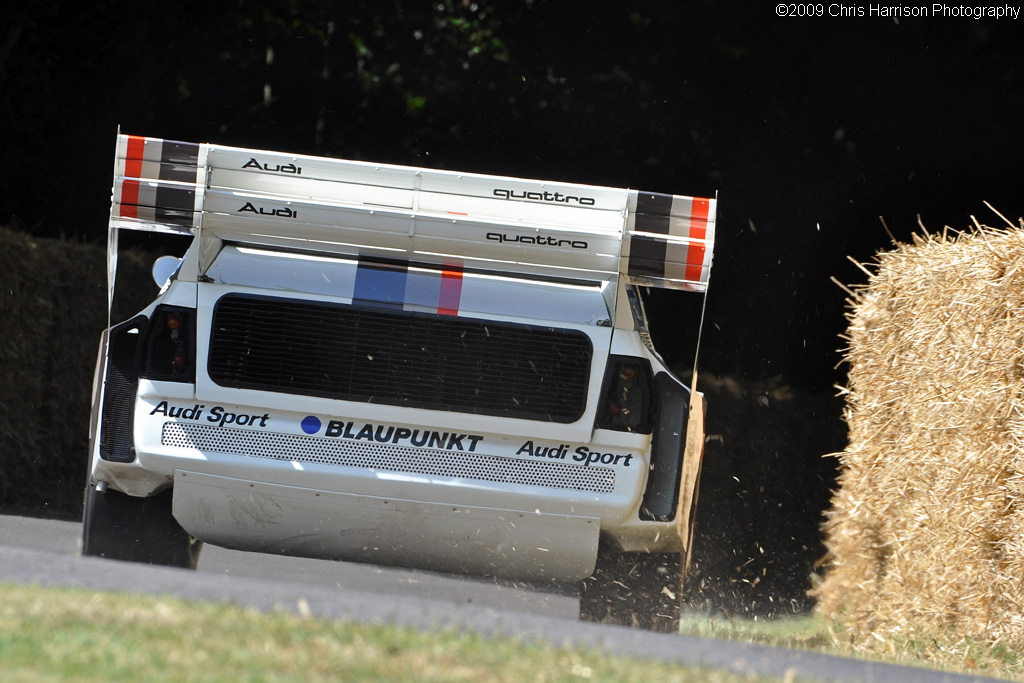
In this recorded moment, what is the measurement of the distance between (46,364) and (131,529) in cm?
471

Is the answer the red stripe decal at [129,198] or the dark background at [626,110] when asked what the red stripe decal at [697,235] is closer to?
the red stripe decal at [129,198]

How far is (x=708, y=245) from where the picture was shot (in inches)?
229

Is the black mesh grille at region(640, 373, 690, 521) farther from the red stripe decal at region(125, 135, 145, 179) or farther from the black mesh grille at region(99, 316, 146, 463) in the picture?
the red stripe decal at region(125, 135, 145, 179)

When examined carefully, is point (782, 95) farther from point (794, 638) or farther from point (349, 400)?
point (349, 400)

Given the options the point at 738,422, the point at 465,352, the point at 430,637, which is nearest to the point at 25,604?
the point at 430,637

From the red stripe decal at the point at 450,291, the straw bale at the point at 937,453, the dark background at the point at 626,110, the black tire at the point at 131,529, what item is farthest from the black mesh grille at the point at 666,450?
the dark background at the point at 626,110

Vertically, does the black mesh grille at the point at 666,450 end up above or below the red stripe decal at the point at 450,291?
below

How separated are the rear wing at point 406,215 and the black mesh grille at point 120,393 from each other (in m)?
0.45

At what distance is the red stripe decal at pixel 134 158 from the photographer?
579 cm

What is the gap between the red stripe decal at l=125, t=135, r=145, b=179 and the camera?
579cm

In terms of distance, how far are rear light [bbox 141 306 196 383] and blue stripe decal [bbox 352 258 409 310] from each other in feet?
2.79

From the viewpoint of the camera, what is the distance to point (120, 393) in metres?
5.77

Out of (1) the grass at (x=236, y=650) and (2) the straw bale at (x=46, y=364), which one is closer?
(1) the grass at (x=236, y=650)

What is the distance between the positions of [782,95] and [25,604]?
1196cm
